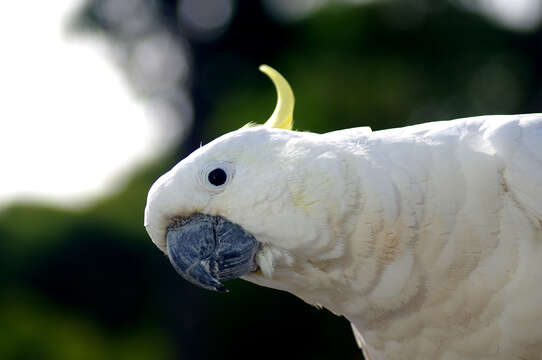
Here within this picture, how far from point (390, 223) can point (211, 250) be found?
1.59 feet

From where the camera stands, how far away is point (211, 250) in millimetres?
1990

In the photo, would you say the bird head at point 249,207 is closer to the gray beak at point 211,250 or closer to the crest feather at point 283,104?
the gray beak at point 211,250

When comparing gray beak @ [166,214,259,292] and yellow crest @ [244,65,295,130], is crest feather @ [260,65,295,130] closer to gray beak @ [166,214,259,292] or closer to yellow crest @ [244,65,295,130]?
yellow crest @ [244,65,295,130]

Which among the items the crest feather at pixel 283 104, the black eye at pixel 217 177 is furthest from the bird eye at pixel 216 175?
the crest feather at pixel 283 104

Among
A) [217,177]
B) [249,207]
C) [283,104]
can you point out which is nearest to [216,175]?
[217,177]

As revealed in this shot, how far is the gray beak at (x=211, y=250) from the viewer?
6.44 feet

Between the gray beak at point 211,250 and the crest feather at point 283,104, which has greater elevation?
the crest feather at point 283,104

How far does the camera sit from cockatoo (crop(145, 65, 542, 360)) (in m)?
1.94

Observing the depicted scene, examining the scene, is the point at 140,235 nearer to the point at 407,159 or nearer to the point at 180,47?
the point at 180,47

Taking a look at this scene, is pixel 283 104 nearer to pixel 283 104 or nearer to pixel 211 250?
pixel 283 104

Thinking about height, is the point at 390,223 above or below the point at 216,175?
below

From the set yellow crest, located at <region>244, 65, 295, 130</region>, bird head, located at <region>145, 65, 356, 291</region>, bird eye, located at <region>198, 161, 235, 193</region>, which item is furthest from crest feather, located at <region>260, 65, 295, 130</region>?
bird eye, located at <region>198, 161, 235, 193</region>

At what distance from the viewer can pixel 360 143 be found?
2.05m

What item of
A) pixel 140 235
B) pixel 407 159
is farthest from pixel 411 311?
pixel 140 235
